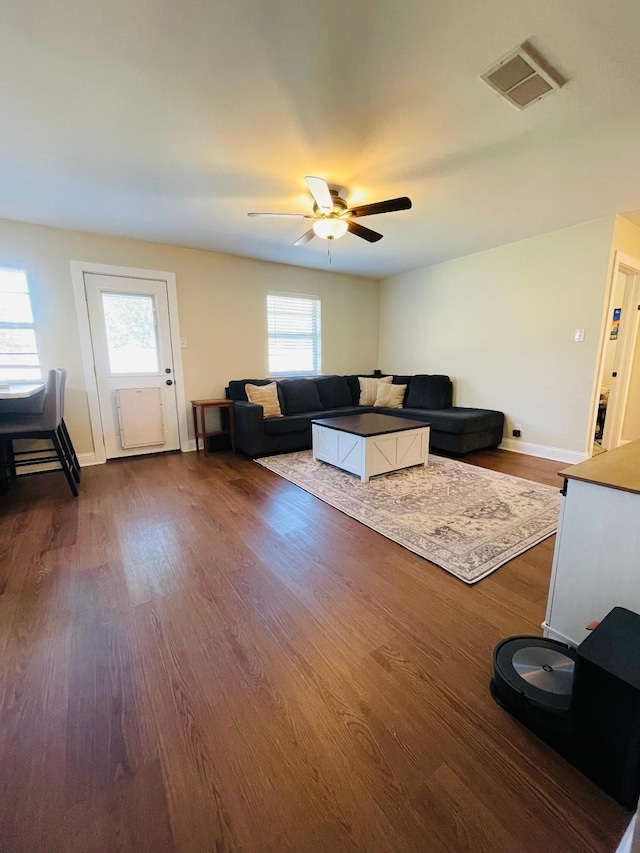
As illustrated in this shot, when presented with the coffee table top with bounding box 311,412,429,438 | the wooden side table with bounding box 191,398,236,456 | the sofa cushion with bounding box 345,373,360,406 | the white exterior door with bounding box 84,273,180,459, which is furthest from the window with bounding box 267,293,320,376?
the coffee table top with bounding box 311,412,429,438

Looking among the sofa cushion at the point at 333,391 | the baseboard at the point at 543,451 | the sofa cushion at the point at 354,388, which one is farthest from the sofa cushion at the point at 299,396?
the baseboard at the point at 543,451

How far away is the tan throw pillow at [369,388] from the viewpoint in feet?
17.5

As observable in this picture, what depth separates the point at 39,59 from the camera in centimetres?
155

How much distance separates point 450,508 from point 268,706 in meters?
1.91

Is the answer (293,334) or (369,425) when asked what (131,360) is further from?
(369,425)

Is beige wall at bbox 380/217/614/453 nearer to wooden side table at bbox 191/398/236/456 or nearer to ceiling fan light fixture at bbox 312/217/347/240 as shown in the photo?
ceiling fan light fixture at bbox 312/217/347/240

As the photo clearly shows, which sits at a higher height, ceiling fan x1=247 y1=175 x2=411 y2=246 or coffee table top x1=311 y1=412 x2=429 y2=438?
ceiling fan x1=247 y1=175 x2=411 y2=246

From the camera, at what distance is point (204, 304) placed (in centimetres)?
443

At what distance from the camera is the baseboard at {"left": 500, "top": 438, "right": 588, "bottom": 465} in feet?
12.5

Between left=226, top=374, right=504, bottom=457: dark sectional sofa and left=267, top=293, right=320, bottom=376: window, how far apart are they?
1.33ft

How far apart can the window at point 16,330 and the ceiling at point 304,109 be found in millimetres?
614

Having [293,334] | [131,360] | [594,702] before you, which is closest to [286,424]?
[293,334]

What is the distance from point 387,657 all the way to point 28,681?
1352mm

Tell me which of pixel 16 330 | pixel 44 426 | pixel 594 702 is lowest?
pixel 594 702
